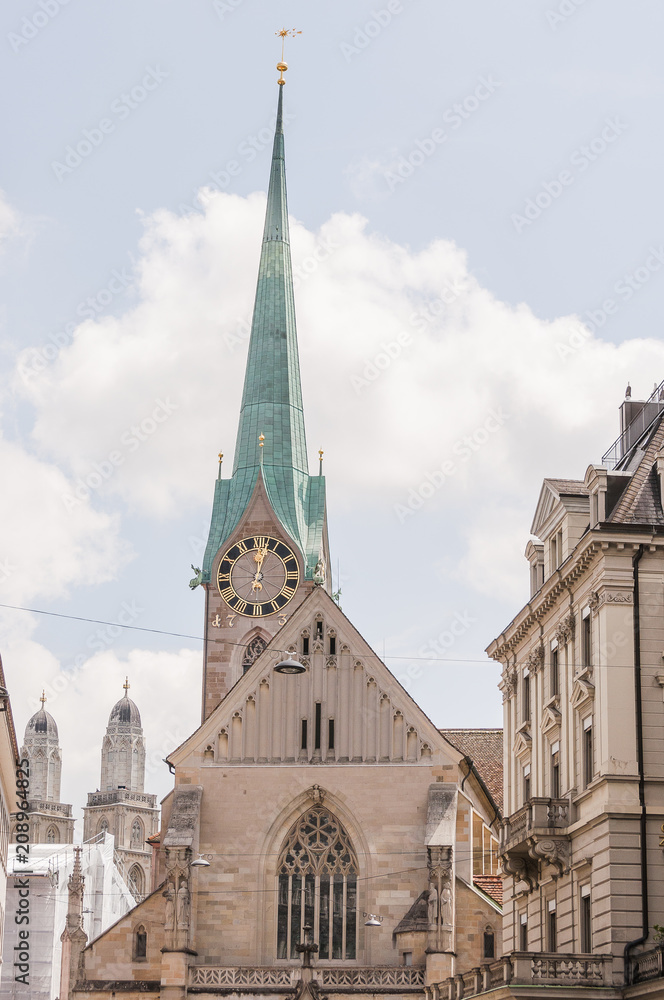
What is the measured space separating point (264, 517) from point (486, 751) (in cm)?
1792

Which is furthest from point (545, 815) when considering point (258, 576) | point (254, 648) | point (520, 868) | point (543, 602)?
point (258, 576)

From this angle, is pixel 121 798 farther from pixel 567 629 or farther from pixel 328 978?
pixel 567 629

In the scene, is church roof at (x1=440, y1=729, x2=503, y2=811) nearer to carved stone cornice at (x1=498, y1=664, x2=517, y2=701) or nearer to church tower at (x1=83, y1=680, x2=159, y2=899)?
carved stone cornice at (x1=498, y1=664, x2=517, y2=701)

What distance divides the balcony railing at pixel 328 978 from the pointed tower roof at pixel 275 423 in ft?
92.6

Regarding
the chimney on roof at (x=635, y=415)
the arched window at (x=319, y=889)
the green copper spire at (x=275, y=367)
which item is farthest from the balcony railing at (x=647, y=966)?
the green copper spire at (x=275, y=367)

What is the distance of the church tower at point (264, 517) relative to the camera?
225 feet

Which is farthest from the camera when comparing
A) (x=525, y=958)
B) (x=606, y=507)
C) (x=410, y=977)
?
(x=410, y=977)

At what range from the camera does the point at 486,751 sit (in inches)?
2296

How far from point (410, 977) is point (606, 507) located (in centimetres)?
1730

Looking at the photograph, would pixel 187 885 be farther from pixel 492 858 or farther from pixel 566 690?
pixel 566 690

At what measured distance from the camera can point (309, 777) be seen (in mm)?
47062

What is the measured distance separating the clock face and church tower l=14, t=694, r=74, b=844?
322 feet

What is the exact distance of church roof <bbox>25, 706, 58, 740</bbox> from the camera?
177 meters

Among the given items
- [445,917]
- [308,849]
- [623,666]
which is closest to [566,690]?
[623,666]
